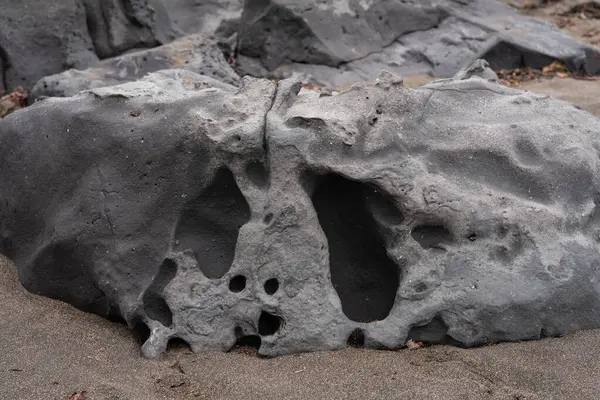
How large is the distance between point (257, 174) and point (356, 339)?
74 cm

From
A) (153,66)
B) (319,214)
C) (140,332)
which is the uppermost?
(319,214)

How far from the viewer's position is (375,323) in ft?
9.95

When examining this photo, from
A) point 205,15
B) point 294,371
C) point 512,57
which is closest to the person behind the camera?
point 294,371

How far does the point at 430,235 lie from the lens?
3.10 meters

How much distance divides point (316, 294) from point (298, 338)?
18cm

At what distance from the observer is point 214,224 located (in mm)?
3268

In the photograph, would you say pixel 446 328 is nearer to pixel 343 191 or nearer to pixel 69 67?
pixel 343 191

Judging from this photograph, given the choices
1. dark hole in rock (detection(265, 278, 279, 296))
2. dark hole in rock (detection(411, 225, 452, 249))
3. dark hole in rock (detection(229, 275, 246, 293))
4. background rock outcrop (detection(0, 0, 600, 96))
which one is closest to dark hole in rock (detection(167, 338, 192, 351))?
dark hole in rock (detection(229, 275, 246, 293))

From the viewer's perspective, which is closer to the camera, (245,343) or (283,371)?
(283,371)

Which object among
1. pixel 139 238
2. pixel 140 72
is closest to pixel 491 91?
pixel 139 238

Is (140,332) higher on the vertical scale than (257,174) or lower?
lower

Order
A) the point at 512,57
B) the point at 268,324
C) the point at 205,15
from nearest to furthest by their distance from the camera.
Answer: the point at 268,324 → the point at 512,57 → the point at 205,15

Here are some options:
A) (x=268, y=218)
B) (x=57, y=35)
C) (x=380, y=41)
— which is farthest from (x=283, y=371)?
(x=380, y=41)

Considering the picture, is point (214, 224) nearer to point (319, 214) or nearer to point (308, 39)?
point (319, 214)
